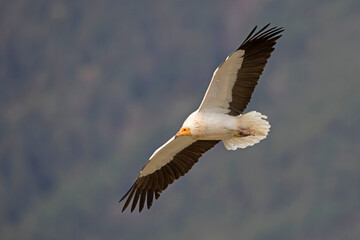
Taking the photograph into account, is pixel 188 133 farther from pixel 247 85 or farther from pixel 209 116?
pixel 247 85

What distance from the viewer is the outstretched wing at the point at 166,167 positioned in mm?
12062

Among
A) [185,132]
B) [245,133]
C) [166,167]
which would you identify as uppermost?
[166,167]

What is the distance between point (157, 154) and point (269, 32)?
2.94 metres

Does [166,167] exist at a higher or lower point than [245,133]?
higher

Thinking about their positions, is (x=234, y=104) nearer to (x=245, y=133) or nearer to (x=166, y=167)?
(x=245, y=133)

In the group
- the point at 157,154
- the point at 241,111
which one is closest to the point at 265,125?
the point at 241,111

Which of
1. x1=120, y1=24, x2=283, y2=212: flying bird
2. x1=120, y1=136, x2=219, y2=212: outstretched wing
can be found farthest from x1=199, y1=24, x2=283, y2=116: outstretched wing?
x1=120, y1=136, x2=219, y2=212: outstretched wing

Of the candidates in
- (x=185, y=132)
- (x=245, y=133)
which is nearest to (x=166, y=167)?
(x=185, y=132)

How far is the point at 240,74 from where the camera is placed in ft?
35.6

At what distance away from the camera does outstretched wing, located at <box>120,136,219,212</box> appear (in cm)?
1206

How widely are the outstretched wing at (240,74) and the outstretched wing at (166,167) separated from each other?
1.16 meters

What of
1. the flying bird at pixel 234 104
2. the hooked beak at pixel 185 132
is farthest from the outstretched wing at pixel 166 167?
the hooked beak at pixel 185 132

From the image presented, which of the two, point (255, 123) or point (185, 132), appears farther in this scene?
point (255, 123)

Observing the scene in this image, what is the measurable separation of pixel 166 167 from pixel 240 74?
2390 mm
